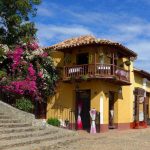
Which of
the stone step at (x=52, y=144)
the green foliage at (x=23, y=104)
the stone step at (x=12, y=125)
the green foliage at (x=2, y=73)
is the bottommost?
the stone step at (x=52, y=144)

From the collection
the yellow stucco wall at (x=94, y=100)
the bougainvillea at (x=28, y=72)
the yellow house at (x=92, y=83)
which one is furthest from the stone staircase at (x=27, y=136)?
the yellow stucco wall at (x=94, y=100)

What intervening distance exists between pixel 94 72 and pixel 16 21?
17.7 ft

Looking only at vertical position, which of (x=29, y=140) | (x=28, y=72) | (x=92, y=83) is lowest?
(x=29, y=140)

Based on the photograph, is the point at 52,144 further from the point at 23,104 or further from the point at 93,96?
A: the point at 93,96

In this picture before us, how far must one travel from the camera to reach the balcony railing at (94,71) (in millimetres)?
22797

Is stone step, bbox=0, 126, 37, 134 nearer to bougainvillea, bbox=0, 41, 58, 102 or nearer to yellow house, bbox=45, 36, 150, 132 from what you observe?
bougainvillea, bbox=0, 41, 58, 102

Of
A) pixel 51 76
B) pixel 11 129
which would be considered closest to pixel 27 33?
pixel 51 76

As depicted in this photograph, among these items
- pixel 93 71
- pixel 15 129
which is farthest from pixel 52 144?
pixel 93 71

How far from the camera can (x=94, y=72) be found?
74.7 feet

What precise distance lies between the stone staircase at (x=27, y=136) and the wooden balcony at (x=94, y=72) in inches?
268

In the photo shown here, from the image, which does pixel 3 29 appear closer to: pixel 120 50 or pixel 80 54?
pixel 80 54

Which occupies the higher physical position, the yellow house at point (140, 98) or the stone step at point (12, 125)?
the yellow house at point (140, 98)

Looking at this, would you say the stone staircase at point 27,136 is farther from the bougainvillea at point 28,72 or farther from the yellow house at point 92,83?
the yellow house at point 92,83

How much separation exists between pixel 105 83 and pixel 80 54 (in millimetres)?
2538
